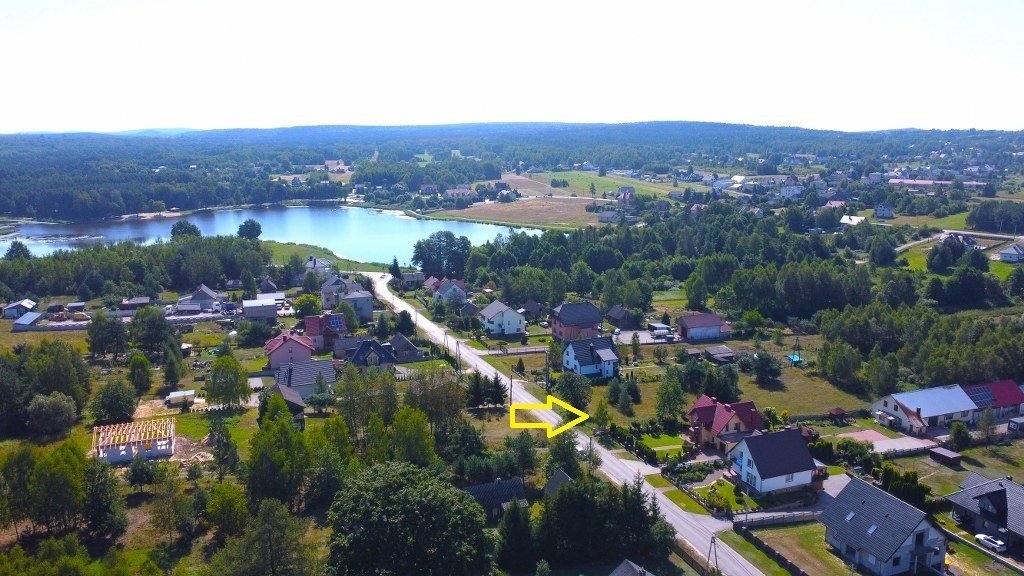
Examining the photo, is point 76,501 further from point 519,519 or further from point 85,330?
point 85,330

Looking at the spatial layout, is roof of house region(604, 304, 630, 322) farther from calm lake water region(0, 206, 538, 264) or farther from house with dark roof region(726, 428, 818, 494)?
calm lake water region(0, 206, 538, 264)

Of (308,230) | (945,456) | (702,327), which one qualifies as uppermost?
(945,456)

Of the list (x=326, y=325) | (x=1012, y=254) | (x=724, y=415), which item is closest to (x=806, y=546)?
(x=724, y=415)

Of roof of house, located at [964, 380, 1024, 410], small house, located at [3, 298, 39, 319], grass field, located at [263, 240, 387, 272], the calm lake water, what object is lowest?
the calm lake water

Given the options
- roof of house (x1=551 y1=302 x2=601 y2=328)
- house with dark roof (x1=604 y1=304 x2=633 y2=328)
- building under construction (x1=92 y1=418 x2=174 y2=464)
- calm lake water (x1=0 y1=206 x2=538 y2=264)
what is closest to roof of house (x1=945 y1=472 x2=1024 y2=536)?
roof of house (x1=551 y1=302 x2=601 y2=328)

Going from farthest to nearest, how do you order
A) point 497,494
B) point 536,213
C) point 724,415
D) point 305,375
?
point 536,213 → point 305,375 → point 724,415 → point 497,494

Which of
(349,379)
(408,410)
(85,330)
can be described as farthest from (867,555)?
(85,330)

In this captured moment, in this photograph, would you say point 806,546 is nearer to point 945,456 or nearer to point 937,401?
point 945,456

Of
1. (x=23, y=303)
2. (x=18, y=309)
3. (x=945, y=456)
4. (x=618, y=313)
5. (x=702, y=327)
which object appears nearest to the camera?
(x=945, y=456)
